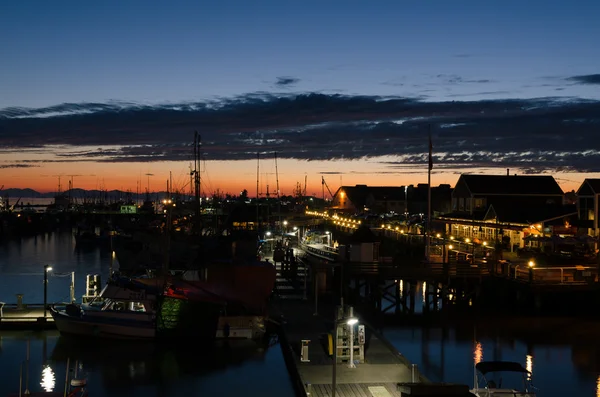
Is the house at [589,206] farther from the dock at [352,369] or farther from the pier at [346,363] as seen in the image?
the dock at [352,369]

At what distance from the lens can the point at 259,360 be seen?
1193 inches

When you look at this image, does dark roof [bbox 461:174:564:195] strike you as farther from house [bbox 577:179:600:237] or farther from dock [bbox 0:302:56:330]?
dock [bbox 0:302:56:330]

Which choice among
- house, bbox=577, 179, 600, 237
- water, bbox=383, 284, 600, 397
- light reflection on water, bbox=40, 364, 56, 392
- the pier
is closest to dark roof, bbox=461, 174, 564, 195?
house, bbox=577, 179, 600, 237

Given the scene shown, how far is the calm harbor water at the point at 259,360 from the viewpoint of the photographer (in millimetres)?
26969

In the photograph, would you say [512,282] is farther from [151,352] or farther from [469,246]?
[151,352]

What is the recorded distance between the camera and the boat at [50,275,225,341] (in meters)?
32.4

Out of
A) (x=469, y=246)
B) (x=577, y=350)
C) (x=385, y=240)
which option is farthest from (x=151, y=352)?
(x=385, y=240)

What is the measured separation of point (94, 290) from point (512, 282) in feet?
78.3

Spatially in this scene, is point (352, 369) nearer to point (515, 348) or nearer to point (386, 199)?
point (515, 348)

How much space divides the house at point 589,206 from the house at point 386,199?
214 ft

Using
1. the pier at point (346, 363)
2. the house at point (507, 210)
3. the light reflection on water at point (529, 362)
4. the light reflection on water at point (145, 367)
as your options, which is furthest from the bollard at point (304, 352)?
the house at point (507, 210)

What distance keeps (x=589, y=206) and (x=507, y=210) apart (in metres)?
8.56

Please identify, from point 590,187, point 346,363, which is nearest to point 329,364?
point 346,363

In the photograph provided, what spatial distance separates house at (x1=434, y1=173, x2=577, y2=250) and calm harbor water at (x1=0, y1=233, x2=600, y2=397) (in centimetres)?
2002
